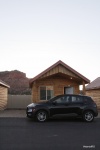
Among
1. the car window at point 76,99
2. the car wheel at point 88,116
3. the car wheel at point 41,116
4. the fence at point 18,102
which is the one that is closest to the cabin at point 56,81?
the car window at point 76,99

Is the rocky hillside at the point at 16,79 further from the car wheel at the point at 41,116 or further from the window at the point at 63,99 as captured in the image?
the car wheel at the point at 41,116

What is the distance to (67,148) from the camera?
7.73m

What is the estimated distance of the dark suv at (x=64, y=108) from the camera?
50.4ft

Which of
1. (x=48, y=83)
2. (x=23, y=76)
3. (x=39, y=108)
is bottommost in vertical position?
(x=39, y=108)

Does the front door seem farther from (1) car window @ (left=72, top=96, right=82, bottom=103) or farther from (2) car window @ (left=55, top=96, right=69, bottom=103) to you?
(2) car window @ (left=55, top=96, right=69, bottom=103)

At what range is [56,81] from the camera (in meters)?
23.0

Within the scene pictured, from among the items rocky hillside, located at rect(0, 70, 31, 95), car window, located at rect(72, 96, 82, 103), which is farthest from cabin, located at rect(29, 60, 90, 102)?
rocky hillside, located at rect(0, 70, 31, 95)

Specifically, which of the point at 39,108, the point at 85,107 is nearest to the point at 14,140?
the point at 39,108

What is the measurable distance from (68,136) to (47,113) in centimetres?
557

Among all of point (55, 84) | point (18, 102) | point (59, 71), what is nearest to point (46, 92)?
point (55, 84)

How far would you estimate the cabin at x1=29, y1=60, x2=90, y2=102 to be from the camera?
2127 centimetres

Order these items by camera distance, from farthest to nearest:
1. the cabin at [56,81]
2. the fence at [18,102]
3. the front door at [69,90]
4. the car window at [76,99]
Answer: the fence at [18,102], the front door at [69,90], the cabin at [56,81], the car window at [76,99]

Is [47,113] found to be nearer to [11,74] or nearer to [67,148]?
[67,148]

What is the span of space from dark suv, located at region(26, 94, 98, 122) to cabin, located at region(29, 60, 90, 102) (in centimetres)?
532
